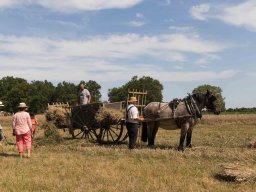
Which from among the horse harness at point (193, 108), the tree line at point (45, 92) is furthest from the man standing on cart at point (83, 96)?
the tree line at point (45, 92)

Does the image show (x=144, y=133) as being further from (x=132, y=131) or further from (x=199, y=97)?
(x=199, y=97)

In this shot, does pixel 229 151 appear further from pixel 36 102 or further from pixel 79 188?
pixel 36 102

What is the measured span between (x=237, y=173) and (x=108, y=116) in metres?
7.53

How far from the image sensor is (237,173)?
32.0ft

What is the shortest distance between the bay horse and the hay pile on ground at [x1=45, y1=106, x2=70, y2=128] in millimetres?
3993

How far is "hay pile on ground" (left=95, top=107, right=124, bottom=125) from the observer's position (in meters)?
16.4

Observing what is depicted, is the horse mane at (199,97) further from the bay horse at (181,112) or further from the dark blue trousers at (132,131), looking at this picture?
the dark blue trousers at (132,131)

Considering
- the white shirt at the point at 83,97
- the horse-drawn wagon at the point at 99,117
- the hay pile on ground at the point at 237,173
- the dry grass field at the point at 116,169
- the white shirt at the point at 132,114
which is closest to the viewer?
the dry grass field at the point at 116,169

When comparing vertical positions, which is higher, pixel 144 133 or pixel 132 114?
pixel 132 114

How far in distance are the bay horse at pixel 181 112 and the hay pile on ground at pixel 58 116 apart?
399 cm

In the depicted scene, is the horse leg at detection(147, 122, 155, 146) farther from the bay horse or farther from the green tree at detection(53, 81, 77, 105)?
the green tree at detection(53, 81, 77, 105)

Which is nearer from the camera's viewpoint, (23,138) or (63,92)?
(23,138)

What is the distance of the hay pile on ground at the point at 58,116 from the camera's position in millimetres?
18727

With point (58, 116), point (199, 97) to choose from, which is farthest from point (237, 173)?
point (58, 116)
